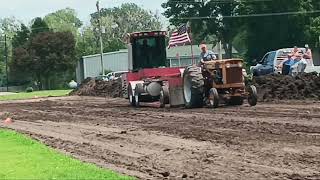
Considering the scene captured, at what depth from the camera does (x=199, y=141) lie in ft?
46.1

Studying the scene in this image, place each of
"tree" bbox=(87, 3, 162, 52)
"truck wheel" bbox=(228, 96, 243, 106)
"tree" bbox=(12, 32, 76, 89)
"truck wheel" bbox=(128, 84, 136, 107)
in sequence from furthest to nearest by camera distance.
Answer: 1. "tree" bbox=(87, 3, 162, 52)
2. "tree" bbox=(12, 32, 76, 89)
3. "truck wheel" bbox=(128, 84, 136, 107)
4. "truck wheel" bbox=(228, 96, 243, 106)

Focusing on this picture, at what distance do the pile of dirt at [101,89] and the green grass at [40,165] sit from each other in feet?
93.6

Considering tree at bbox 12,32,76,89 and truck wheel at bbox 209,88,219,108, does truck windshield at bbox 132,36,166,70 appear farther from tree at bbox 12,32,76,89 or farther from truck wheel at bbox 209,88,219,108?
tree at bbox 12,32,76,89

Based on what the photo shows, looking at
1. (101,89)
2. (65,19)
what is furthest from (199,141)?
(65,19)

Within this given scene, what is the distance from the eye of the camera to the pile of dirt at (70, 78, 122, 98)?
4467cm

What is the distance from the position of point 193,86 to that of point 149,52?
7.04m

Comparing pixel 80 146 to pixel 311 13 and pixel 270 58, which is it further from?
pixel 311 13

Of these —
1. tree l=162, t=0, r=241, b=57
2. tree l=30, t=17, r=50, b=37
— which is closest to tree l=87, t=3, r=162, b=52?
tree l=30, t=17, r=50, b=37

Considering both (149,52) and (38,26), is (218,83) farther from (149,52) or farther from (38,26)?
(38,26)

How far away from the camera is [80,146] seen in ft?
48.2

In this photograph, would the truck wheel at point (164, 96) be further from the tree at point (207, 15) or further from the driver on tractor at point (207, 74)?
the tree at point (207, 15)

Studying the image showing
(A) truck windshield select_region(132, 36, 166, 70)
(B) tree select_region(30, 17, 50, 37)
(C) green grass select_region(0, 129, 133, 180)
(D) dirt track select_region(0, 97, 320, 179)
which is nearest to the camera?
(C) green grass select_region(0, 129, 133, 180)

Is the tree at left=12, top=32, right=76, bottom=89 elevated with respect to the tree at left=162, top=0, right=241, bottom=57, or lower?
lower

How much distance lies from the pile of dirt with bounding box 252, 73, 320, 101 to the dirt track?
3.97 meters
